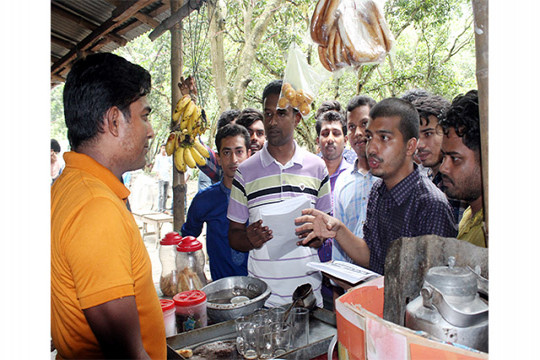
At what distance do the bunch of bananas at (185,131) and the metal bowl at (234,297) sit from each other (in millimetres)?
1283

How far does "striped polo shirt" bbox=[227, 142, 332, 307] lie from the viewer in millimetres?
2453

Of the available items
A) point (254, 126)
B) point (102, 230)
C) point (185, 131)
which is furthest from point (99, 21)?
point (102, 230)

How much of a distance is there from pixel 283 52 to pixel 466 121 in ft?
21.0

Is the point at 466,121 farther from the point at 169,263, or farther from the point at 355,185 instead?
the point at 169,263

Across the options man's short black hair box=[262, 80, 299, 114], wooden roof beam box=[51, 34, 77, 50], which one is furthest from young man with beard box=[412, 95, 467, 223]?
wooden roof beam box=[51, 34, 77, 50]

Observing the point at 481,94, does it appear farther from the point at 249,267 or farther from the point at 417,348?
the point at 249,267

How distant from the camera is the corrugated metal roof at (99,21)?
3171 mm

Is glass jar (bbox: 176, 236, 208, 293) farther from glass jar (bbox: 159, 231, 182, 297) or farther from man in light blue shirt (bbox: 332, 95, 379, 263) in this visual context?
man in light blue shirt (bbox: 332, 95, 379, 263)

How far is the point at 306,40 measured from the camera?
6.34ft

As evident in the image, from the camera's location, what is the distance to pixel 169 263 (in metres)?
2.45

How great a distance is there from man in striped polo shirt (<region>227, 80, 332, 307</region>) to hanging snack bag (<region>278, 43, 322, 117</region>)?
0.18m

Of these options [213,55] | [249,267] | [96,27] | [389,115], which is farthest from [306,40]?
[213,55]

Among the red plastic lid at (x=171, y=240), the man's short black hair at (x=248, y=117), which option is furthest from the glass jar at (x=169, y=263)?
the man's short black hair at (x=248, y=117)
